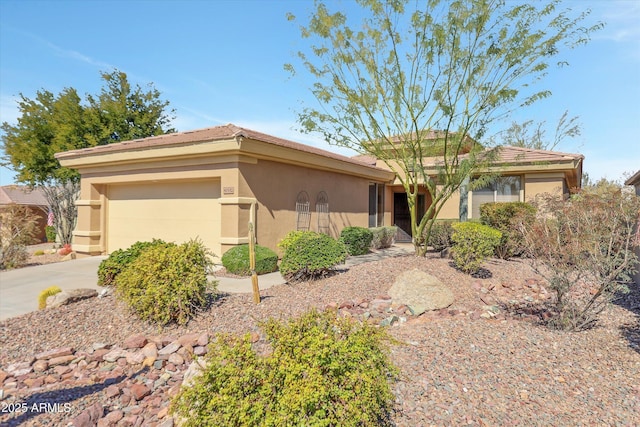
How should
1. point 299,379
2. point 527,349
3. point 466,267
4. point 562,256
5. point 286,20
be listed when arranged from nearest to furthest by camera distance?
point 299,379
point 527,349
point 562,256
point 466,267
point 286,20

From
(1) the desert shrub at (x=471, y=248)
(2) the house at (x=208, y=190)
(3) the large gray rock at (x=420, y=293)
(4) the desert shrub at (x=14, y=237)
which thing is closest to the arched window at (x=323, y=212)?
(2) the house at (x=208, y=190)

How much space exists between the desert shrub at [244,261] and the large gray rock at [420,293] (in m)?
3.90

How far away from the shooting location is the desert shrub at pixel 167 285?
5723 millimetres

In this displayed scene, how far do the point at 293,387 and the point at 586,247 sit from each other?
5.00m

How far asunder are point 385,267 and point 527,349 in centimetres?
434

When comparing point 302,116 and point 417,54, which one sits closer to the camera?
point 417,54

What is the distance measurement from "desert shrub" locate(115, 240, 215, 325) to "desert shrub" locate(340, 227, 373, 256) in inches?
284

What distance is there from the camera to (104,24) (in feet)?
32.6

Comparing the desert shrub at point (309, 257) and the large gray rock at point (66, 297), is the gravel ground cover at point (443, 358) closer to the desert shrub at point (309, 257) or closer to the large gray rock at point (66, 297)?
the large gray rock at point (66, 297)

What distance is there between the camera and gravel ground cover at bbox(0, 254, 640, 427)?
3.37 m

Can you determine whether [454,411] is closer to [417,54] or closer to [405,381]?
[405,381]

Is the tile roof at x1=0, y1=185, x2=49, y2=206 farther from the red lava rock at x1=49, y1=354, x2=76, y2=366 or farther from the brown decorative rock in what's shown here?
the brown decorative rock

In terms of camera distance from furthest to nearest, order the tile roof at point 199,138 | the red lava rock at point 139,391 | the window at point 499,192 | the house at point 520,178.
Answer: the window at point 499,192 < the house at point 520,178 < the tile roof at point 199,138 < the red lava rock at point 139,391

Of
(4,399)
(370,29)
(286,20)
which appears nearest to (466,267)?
(370,29)
